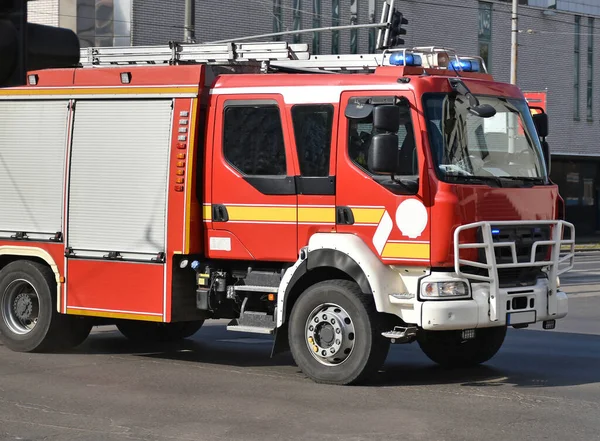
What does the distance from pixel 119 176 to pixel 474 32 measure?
3812cm

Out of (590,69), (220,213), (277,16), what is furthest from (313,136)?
(590,69)

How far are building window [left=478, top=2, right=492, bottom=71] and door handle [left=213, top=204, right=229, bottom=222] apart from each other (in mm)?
38553

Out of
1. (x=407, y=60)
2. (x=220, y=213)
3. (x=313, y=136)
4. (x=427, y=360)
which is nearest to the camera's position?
(x=407, y=60)

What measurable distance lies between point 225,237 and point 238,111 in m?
1.22

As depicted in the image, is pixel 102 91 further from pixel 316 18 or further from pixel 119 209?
pixel 316 18

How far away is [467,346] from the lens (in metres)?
11.8

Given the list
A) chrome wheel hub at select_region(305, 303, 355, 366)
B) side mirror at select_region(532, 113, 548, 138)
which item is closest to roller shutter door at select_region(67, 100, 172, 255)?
chrome wheel hub at select_region(305, 303, 355, 366)

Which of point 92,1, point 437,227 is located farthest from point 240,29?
point 437,227

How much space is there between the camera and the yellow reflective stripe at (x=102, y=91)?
38.1 ft

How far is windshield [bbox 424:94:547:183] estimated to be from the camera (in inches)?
410

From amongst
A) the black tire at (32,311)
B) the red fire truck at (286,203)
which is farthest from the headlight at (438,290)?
the black tire at (32,311)

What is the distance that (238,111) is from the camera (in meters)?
11.4

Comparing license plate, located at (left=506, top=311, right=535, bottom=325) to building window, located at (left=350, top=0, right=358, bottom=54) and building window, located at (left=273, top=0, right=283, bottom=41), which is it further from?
building window, located at (left=350, top=0, right=358, bottom=54)

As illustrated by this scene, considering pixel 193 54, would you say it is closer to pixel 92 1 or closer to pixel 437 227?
pixel 437 227
